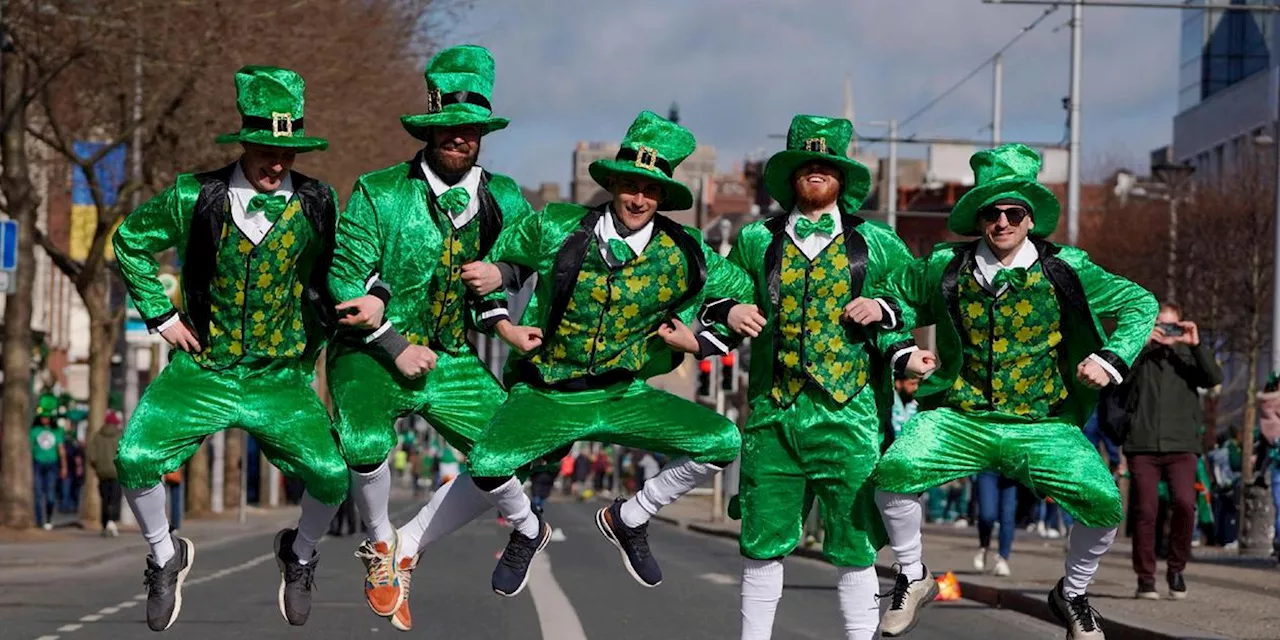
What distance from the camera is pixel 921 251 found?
10831 centimetres

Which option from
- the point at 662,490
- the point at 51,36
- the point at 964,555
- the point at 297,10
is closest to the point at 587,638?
the point at 662,490

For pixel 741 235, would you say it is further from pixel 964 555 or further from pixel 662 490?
pixel 964 555

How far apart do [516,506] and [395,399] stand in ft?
2.51

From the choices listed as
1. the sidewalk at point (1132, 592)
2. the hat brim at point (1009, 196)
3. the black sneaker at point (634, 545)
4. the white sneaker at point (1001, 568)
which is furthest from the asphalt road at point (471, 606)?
the hat brim at point (1009, 196)

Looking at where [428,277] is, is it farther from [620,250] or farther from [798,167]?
[798,167]

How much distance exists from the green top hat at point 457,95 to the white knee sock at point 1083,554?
11.0 feet

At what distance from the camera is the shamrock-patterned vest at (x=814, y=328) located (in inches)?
431

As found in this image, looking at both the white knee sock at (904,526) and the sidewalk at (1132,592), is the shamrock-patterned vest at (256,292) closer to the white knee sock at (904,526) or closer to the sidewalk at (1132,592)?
the white knee sock at (904,526)

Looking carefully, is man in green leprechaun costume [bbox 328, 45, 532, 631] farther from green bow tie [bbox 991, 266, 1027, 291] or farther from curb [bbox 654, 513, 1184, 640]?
curb [bbox 654, 513, 1184, 640]

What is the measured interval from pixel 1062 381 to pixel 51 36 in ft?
77.8

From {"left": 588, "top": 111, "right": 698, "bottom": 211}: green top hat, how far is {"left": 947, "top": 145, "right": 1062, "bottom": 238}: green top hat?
1342 mm

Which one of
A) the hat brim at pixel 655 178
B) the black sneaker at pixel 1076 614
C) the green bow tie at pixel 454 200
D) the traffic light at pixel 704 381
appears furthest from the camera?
the traffic light at pixel 704 381

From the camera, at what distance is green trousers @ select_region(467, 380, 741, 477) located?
10852mm

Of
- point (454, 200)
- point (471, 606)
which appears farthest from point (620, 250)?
point (471, 606)
